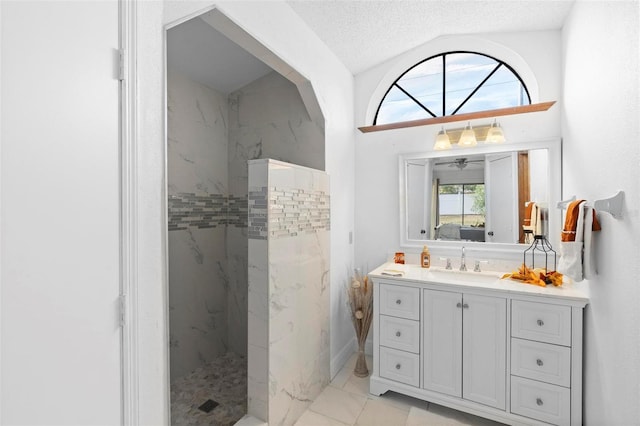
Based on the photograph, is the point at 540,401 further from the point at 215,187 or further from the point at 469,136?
the point at 215,187

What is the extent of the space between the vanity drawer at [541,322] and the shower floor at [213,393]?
1.92 metres

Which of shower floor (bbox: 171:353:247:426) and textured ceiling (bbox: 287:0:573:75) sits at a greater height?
textured ceiling (bbox: 287:0:573:75)

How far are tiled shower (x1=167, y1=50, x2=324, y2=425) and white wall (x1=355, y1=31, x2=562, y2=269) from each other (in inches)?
27.9

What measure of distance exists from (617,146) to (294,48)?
1792 mm

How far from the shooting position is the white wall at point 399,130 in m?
2.31

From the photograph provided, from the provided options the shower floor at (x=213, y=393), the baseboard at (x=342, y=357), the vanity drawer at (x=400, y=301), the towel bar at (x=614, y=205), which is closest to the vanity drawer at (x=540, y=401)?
the vanity drawer at (x=400, y=301)

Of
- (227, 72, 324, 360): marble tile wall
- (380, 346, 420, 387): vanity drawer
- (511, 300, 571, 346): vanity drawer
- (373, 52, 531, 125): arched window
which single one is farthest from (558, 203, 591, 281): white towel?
(227, 72, 324, 360): marble tile wall

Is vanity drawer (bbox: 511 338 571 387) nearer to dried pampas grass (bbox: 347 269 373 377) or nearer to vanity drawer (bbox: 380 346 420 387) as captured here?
vanity drawer (bbox: 380 346 420 387)

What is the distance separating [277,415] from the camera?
185cm

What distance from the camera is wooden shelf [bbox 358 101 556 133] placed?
2.28 m

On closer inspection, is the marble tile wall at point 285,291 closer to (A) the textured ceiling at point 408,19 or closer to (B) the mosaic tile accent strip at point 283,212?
(B) the mosaic tile accent strip at point 283,212

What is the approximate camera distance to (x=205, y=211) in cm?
276


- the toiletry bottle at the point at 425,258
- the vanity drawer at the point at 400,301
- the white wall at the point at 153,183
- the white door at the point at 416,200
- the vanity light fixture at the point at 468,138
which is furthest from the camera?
the white door at the point at 416,200

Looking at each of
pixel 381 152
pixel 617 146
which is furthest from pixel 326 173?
pixel 617 146
